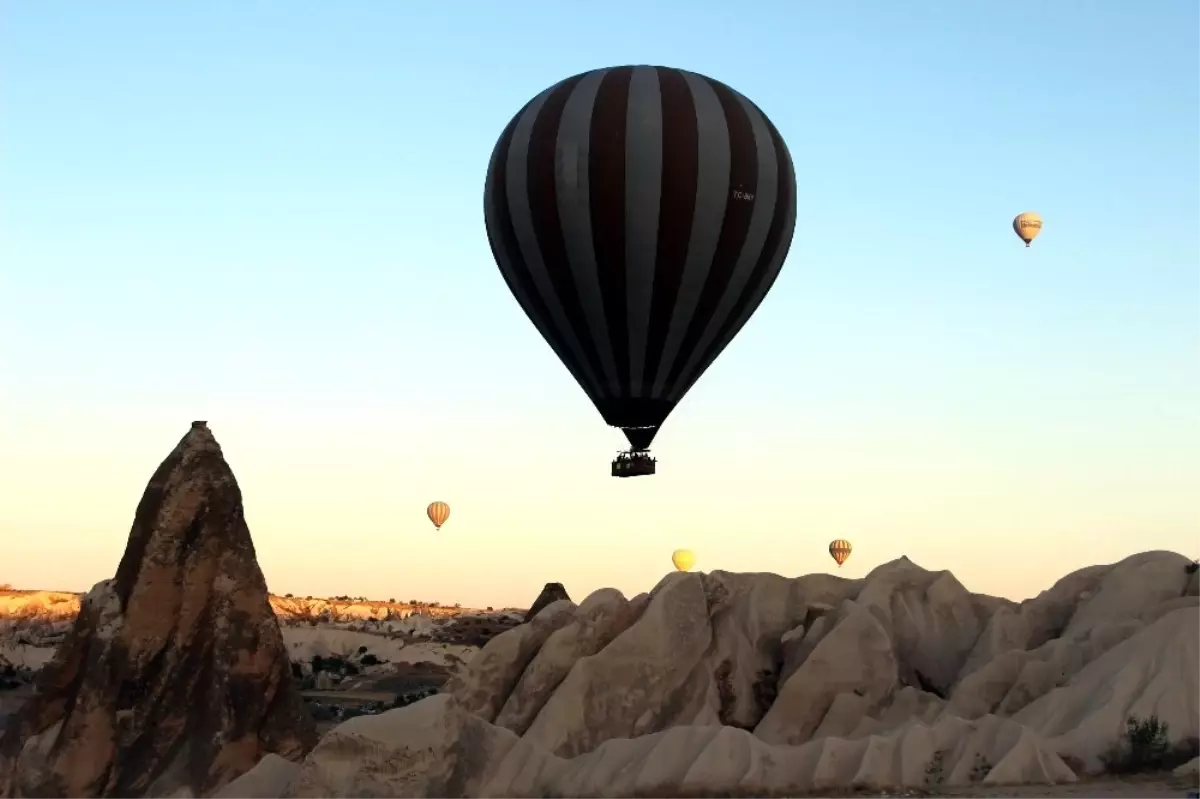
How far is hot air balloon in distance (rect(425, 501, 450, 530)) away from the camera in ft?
286

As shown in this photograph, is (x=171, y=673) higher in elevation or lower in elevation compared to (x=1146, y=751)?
higher

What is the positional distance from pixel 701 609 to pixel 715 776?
11719 mm

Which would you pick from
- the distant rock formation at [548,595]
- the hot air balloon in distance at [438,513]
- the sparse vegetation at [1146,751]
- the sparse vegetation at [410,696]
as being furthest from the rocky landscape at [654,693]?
the hot air balloon in distance at [438,513]

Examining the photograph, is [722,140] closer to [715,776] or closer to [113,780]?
[715,776]

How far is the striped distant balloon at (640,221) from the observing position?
41625 millimetres

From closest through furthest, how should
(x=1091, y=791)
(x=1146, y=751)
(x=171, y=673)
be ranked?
(x=1091, y=791) < (x=1146, y=751) < (x=171, y=673)

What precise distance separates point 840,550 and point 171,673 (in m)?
44.4

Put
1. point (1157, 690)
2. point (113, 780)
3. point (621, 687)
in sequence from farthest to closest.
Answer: point (621, 687) < point (113, 780) < point (1157, 690)

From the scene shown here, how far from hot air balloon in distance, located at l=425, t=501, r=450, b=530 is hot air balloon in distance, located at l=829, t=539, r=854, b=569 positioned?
26048 millimetres

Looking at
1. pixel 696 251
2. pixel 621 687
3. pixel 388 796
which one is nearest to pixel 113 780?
pixel 388 796

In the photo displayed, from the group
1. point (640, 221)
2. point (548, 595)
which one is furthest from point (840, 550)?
point (640, 221)

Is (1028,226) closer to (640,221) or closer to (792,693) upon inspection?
(640,221)

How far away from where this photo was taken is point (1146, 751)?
28969 mm

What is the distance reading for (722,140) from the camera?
4209cm
